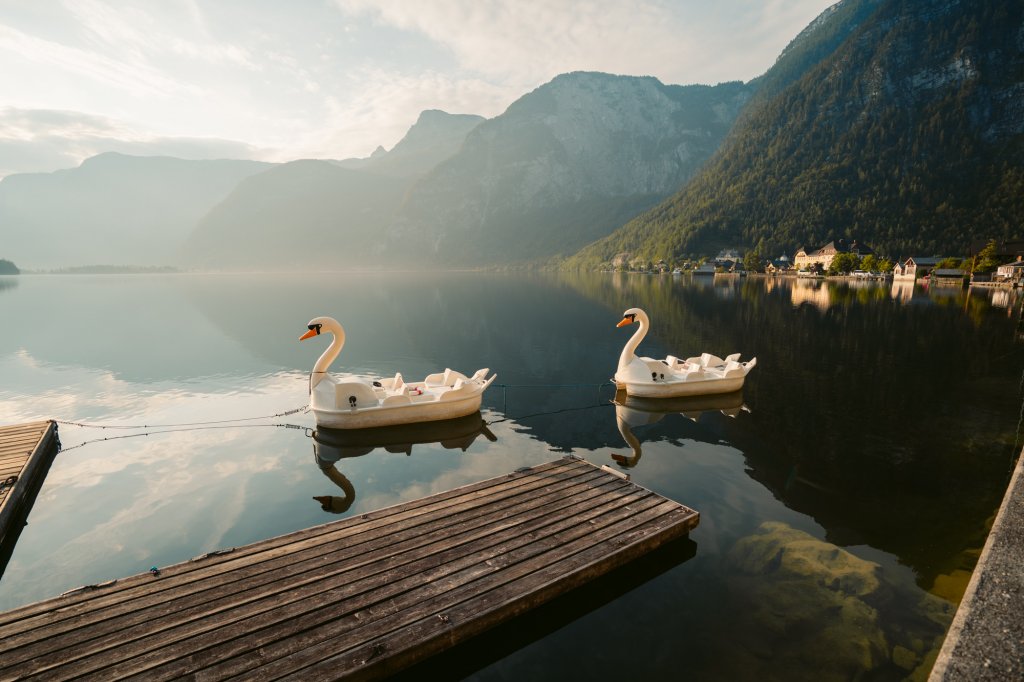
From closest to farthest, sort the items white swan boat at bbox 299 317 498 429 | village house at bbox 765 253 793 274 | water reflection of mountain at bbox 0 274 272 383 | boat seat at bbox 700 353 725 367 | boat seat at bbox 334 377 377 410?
boat seat at bbox 334 377 377 410 < white swan boat at bbox 299 317 498 429 < boat seat at bbox 700 353 725 367 < water reflection of mountain at bbox 0 274 272 383 < village house at bbox 765 253 793 274

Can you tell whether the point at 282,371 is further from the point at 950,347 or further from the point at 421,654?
the point at 950,347

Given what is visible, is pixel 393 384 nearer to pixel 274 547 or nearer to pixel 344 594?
pixel 274 547

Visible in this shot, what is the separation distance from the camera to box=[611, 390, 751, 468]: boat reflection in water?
1970cm

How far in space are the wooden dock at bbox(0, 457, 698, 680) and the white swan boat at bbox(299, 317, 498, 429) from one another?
26.1 feet

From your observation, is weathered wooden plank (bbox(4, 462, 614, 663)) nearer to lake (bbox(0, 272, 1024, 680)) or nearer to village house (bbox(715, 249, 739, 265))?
lake (bbox(0, 272, 1024, 680))

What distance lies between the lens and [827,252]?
492ft

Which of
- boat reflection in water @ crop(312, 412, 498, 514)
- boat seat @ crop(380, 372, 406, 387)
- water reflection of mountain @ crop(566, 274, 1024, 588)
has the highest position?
boat seat @ crop(380, 372, 406, 387)

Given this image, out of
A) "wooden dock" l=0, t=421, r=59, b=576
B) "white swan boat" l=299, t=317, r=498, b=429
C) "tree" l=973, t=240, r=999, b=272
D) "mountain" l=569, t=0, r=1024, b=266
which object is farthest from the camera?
"mountain" l=569, t=0, r=1024, b=266

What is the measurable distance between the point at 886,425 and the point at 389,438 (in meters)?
20.4

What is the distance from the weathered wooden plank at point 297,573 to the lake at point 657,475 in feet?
6.83

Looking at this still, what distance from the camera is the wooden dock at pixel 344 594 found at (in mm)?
6293

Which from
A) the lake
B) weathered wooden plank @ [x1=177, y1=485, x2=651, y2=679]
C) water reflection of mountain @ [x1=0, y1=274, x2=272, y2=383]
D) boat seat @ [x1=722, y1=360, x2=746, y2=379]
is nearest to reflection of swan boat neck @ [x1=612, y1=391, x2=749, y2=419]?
the lake

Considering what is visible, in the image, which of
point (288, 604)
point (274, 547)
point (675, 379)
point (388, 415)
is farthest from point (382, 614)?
point (675, 379)

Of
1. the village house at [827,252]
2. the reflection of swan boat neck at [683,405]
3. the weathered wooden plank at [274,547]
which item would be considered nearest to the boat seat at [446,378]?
the reflection of swan boat neck at [683,405]
